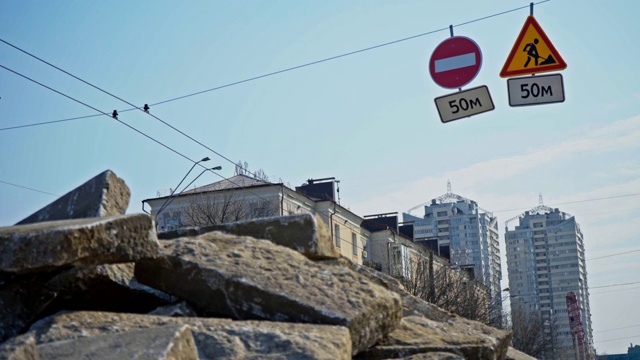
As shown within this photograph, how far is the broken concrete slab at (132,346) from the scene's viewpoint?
4160 mm

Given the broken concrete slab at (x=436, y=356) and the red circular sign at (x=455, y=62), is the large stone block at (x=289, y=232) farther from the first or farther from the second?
the red circular sign at (x=455, y=62)

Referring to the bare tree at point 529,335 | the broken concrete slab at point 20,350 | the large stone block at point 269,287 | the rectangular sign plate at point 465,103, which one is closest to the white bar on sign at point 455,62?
the rectangular sign plate at point 465,103

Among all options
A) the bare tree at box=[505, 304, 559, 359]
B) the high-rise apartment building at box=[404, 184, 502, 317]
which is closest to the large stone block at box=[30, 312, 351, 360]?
the bare tree at box=[505, 304, 559, 359]

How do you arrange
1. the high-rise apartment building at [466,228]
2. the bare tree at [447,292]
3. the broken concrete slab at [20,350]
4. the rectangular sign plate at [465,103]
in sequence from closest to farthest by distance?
the broken concrete slab at [20,350], the rectangular sign plate at [465,103], the bare tree at [447,292], the high-rise apartment building at [466,228]

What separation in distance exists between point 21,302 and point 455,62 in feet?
21.7

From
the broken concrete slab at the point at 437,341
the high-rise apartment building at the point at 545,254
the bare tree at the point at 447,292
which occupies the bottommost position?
the broken concrete slab at the point at 437,341

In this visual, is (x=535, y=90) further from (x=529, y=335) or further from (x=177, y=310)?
(x=529, y=335)

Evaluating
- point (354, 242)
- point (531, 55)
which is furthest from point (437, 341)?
point (354, 242)

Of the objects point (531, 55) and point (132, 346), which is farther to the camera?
point (531, 55)

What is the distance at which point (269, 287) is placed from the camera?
5.64 metres

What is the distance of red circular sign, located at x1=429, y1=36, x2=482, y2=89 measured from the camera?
1089 cm

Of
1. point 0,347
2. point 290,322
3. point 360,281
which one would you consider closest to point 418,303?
→ point 360,281

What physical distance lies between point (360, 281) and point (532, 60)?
5086 millimetres

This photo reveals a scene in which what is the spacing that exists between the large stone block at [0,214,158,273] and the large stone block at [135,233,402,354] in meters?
0.45
